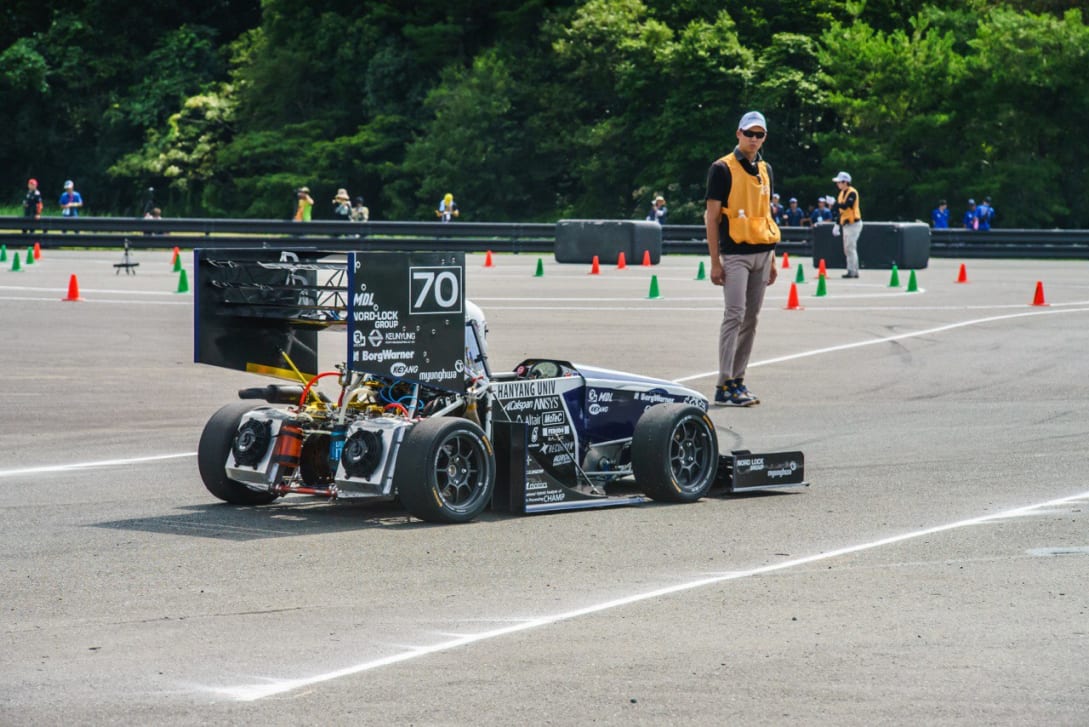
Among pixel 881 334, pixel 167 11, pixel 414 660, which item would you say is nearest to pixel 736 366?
pixel 881 334

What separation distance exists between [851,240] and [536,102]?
37.5 meters

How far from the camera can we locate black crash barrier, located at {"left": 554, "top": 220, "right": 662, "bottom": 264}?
37.9 meters

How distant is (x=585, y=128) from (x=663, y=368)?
162ft

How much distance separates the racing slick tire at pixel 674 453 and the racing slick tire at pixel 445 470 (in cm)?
96

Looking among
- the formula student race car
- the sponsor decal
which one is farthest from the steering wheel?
the sponsor decal

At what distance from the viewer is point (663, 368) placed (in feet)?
56.0

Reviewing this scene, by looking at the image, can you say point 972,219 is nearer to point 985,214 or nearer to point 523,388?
point 985,214

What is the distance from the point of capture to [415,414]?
355 inches

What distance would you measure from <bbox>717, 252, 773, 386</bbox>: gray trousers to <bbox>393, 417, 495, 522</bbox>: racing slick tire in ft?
17.0

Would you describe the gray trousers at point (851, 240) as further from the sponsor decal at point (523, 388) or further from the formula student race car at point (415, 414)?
the sponsor decal at point (523, 388)

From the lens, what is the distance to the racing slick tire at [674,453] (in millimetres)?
9320

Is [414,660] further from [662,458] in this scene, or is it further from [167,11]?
[167,11]

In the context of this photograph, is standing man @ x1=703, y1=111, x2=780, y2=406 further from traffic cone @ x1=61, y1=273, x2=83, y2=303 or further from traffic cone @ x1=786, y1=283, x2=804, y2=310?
traffic cone @ x1=61, y1=273, x2=83, y2=303

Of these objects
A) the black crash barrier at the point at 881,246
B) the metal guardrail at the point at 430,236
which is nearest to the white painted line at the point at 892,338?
the black crash barrier at the point at 881,246
